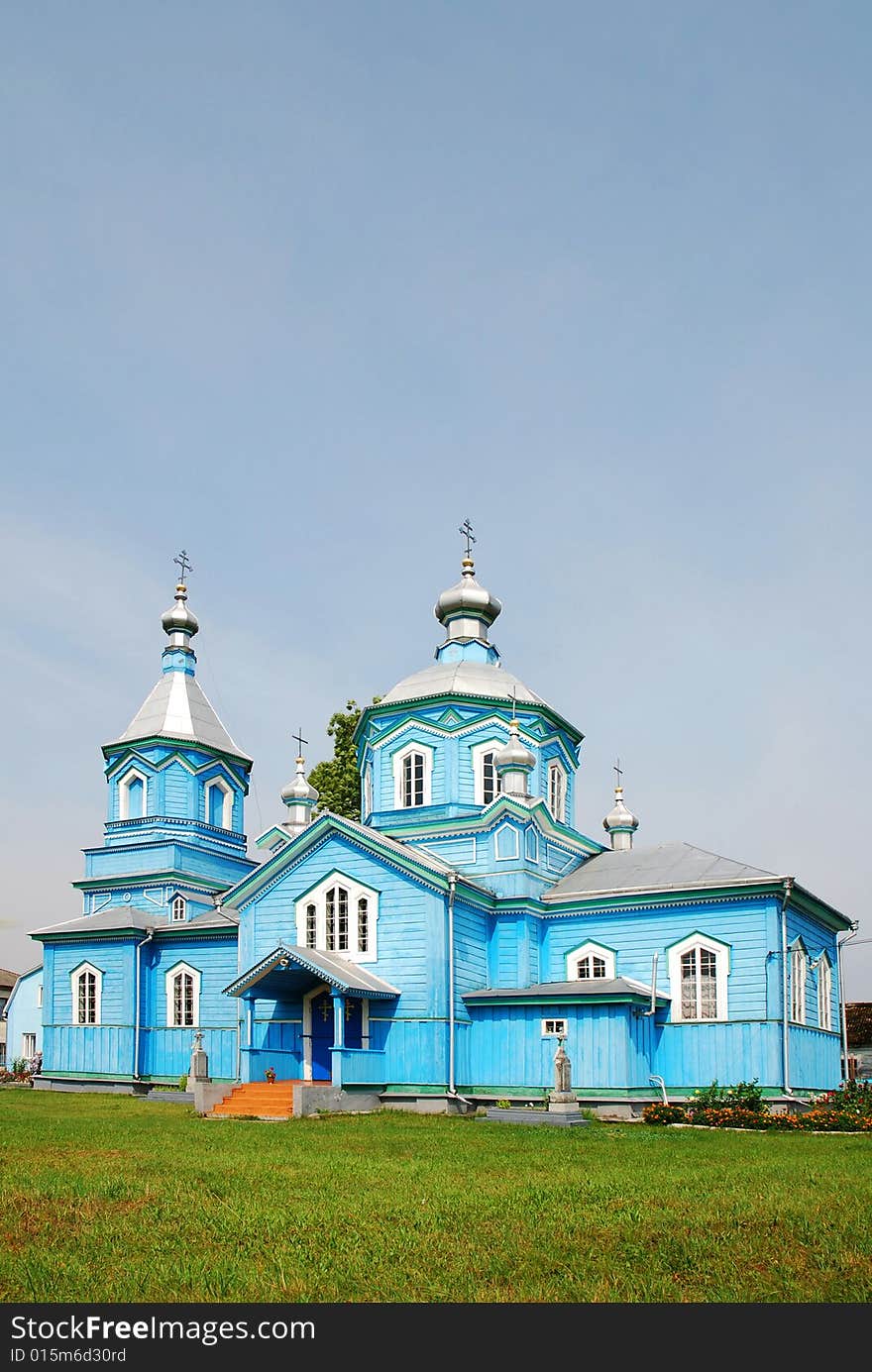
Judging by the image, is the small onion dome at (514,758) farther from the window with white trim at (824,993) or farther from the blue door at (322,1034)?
the window with white trim at (824,993)

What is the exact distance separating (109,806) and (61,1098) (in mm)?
9380

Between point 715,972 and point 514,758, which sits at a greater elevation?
point 514,758

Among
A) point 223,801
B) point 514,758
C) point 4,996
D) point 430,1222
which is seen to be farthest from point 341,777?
point 430,1222

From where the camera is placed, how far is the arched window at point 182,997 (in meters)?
27.6

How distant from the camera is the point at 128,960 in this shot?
92.0 ft

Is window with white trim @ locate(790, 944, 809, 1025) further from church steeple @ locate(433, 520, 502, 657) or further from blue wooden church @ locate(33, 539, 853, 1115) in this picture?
church steeple @ locate(433, 520, 502, 657)

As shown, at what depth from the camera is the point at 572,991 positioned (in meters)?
22.1

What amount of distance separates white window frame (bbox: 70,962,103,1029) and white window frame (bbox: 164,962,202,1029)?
5.26 feet

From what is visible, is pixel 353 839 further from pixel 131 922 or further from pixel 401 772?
pixel 131 922


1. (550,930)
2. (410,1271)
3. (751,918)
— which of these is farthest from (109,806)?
(410,1271)

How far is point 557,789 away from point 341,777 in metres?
11.1

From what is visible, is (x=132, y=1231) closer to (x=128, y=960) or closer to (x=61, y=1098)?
(x=61, y=1098)

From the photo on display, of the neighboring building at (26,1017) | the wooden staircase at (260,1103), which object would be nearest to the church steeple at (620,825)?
the wooden staircase at (260,1103)

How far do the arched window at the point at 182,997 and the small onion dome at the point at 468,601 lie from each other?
10287 mm
